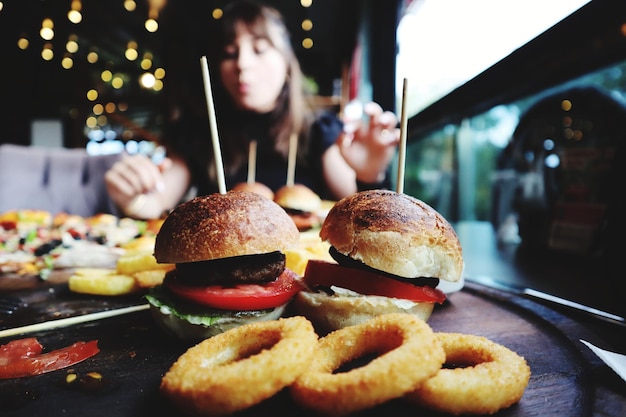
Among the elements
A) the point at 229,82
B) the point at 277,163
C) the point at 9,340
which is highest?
the point at 229,82

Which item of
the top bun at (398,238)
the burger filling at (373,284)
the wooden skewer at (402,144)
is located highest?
the wooden skewer at (402,144)

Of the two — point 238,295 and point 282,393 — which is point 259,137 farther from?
point 282,393

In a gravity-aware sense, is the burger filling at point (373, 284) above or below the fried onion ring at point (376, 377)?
above

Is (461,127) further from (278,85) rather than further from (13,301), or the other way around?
(13,301)

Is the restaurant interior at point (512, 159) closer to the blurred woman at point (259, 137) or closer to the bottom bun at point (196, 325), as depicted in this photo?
the bottom bun at point (196, 325)

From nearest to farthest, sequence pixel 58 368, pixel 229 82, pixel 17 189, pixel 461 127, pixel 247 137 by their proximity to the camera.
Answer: pixel 58 368 < pixel 461 127 < pixel 229 82 < pixel 247 137 < pixel 17 189

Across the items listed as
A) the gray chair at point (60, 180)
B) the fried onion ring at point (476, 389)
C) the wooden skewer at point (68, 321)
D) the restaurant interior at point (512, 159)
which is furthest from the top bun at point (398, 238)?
the gray chair at point (60, 180)

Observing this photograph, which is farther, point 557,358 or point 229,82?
point 229,82

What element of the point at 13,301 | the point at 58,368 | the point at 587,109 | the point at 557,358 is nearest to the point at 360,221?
the point at 557,358
